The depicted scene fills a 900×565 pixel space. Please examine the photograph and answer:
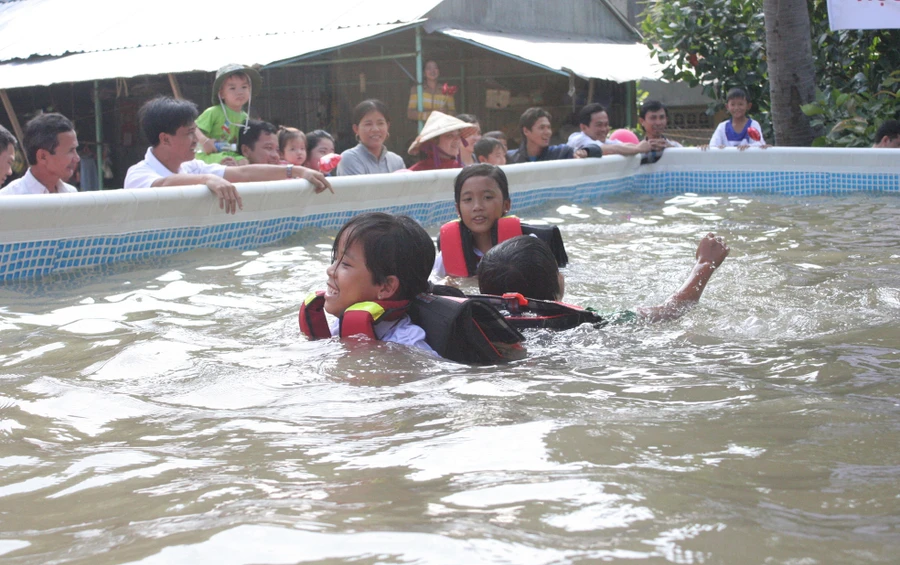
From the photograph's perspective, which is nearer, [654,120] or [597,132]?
[597,132]

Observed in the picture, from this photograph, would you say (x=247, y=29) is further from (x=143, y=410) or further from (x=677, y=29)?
(x=143, y=410)

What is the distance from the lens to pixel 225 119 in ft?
24.7

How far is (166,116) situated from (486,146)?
3.37 metres

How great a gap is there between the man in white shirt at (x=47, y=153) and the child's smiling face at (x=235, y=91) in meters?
1.89

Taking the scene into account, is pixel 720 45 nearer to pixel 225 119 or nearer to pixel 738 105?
pixel 738 105

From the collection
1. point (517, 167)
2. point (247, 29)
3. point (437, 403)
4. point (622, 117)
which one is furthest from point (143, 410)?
point (622, 117)

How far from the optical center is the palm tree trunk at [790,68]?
1098cm

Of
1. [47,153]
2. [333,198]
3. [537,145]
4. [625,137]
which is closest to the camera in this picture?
[47,153]

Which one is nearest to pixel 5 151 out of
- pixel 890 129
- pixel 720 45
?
pixel 890 129

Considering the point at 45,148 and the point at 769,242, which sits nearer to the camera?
the point at 45,148

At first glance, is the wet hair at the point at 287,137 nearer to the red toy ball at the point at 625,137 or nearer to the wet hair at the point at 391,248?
the red toy ball at the point at 625,137

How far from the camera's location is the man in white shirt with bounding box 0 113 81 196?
18.0 feet

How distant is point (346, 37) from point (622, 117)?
6.24 metres

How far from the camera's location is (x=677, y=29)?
43.6ft
